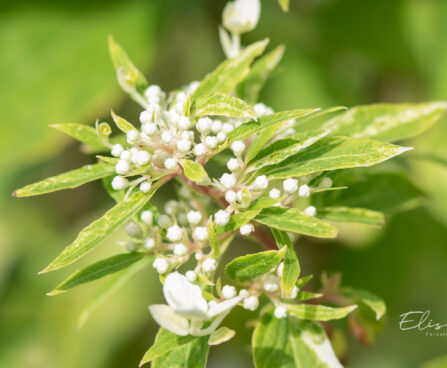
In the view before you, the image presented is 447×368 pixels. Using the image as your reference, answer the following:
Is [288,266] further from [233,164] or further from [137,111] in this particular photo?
[137,111]

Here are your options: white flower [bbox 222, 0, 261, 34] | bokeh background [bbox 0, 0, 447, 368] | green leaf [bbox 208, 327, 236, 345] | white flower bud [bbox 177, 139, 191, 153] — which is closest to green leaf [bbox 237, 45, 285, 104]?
white flower [bbox 222, 0, 261, 34]

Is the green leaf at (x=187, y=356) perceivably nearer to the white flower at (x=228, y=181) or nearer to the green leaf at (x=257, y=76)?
the white flower at (x=228, y=181)

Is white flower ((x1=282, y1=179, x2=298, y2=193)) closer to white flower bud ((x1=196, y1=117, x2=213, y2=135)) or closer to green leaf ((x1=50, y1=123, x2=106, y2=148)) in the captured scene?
white flower bud ((x1=196, y1=117, x2=213, y2=135))

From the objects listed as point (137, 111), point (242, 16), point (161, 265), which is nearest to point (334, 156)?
point (161, 265)

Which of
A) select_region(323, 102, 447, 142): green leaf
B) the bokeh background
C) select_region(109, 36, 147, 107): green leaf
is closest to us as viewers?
select_region(109, 36, 147, 107): green leaf

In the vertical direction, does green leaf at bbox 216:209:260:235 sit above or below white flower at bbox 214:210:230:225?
below

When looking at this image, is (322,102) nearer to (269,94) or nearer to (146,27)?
(269,94)
